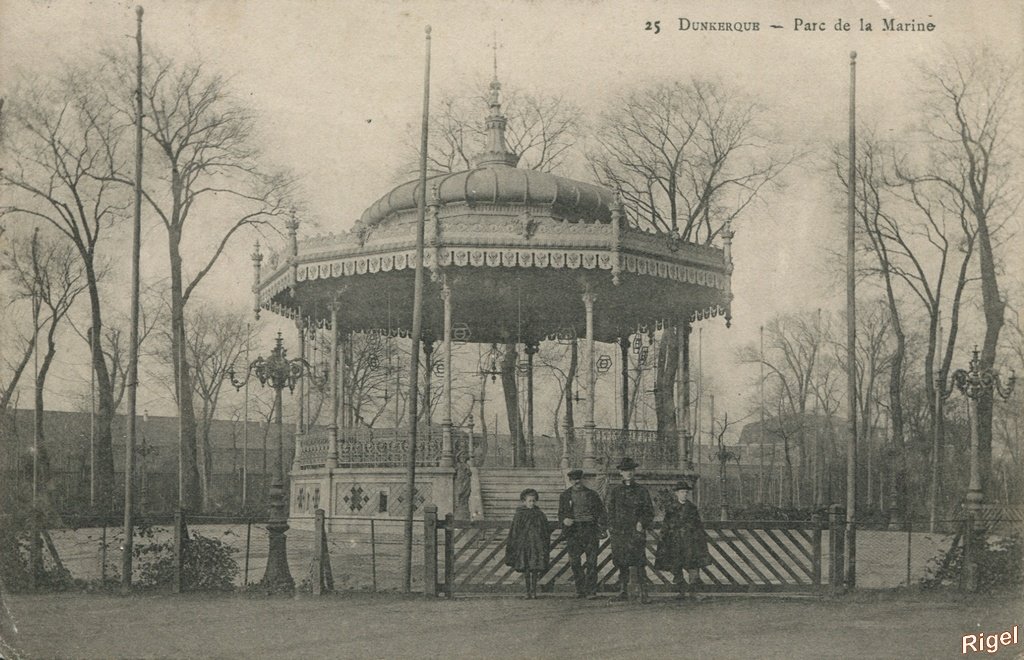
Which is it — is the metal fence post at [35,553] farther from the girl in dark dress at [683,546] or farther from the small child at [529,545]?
A: the girl in dark dress at [683,546]

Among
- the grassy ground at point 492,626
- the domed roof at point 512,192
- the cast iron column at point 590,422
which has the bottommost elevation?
the grassy ground at point 492,626

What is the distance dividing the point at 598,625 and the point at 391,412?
45.5 m

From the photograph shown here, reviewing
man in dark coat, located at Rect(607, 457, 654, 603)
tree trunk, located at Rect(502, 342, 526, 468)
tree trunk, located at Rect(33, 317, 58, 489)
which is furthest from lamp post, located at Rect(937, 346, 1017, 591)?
tree trunk, located at Rect(33, 317, 58, 489)

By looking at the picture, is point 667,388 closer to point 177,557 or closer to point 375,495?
point 375,495

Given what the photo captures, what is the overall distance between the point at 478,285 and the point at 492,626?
42.2 feet

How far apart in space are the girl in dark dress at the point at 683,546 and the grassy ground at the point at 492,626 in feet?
1.42

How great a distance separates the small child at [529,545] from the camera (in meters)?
12.0

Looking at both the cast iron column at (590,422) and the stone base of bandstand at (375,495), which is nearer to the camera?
the cast iron column at (590,422)

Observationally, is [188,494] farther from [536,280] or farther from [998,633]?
[998,633]

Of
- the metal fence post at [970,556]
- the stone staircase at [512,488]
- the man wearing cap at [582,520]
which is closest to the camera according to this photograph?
the man wearing cap at [582,520]

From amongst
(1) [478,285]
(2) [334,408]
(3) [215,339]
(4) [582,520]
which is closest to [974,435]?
(4) [582,520]

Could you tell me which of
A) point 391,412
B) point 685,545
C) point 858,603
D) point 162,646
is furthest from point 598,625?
point 391,412

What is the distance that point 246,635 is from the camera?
9867 millimetres

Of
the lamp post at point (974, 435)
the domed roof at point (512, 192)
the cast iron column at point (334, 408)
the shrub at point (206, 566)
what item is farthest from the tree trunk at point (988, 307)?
the shrub at point (206, 566)
